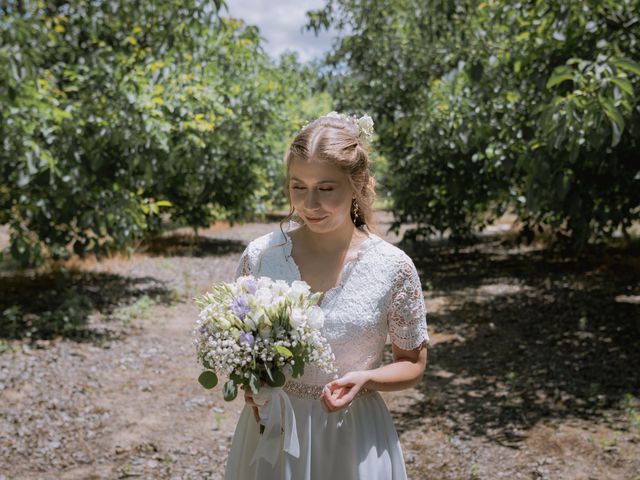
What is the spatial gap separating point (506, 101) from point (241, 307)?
5.79 meters

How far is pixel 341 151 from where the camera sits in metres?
2.00

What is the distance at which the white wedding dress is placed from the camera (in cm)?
198

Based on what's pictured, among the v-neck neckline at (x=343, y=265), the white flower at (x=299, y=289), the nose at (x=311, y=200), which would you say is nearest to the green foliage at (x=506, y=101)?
the v-neck neckline at (x=343, y=265)

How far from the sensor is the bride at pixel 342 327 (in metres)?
1.97

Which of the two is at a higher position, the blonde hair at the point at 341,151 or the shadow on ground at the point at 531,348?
the blonde hair at the point at 341,151

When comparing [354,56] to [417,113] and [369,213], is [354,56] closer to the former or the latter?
[417,113]

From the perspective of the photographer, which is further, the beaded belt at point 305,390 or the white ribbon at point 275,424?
the beaded belt at point 305,390

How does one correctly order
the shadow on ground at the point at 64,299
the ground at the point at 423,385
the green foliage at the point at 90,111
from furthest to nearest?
the shadow on ground at the point at 64,299 → the green foliage at the point at 90,111 → the ground at the point at 423,385

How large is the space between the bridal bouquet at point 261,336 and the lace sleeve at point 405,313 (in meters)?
0.31

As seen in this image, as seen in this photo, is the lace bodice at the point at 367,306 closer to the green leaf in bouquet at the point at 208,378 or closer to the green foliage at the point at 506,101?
the green leaf in bouquet at the point at 208,378

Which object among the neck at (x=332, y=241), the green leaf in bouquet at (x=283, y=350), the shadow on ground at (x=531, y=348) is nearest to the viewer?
the green leaf in bouquet at (x=283, y=350)

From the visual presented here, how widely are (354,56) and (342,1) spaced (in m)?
0.96

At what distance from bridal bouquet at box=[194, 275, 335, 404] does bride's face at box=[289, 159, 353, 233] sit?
0.26 m

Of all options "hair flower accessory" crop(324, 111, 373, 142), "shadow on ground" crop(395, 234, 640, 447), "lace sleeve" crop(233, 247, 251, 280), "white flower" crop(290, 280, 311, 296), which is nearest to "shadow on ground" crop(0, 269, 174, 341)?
"shadow on ground" crop(395, 234, 640, 447)
